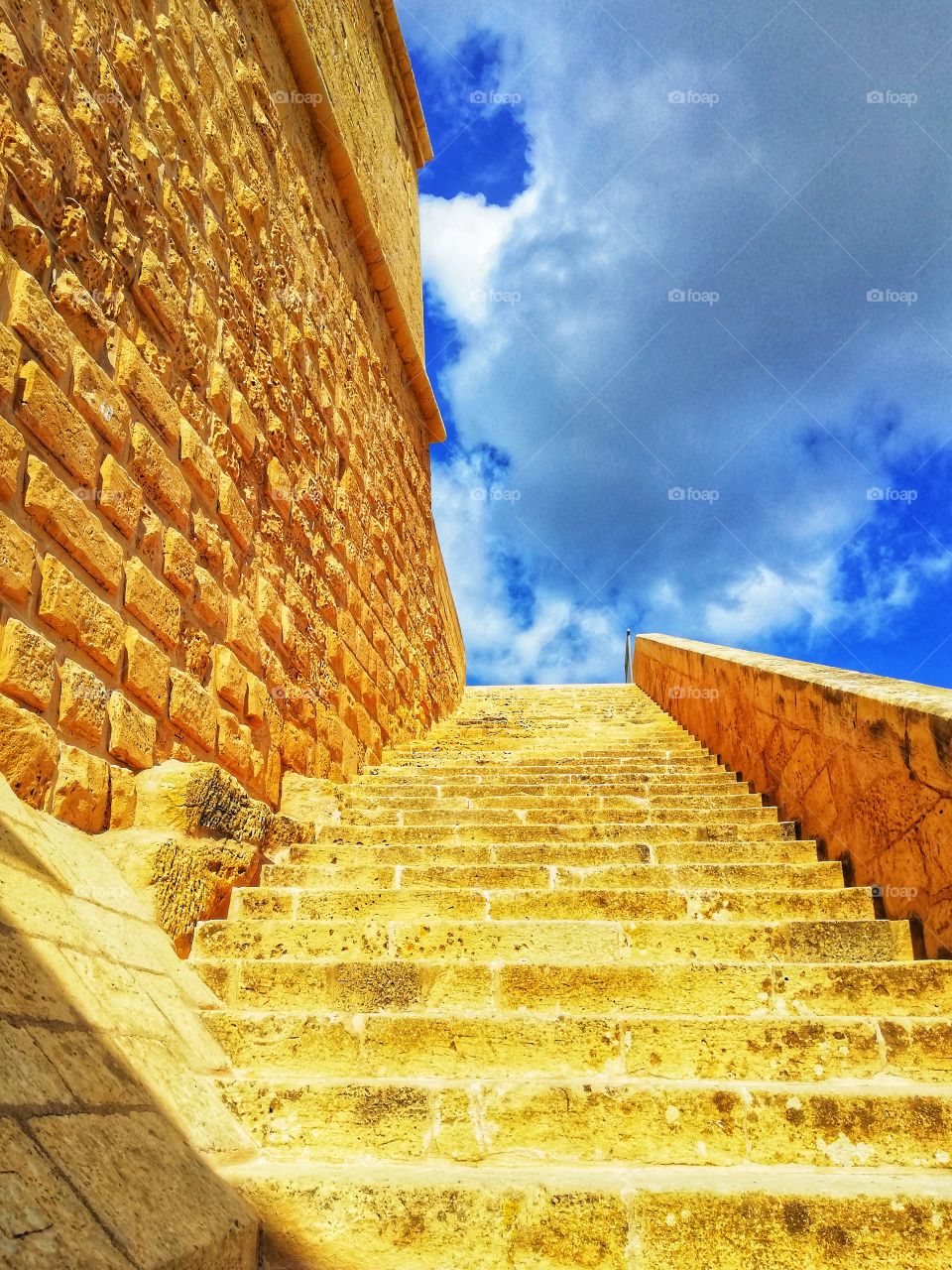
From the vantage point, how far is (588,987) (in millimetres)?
2438

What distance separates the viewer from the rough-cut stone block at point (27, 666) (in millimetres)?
2117

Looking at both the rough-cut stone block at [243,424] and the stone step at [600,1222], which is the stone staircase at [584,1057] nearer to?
the stone step at [600,1222]

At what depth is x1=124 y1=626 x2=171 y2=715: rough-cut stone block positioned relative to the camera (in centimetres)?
271

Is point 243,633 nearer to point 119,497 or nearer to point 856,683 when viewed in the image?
point 119,497

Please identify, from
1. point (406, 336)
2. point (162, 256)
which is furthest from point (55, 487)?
point (406, 336)

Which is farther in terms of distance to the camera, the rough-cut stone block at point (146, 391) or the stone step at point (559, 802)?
the stone step at point (559, 802)

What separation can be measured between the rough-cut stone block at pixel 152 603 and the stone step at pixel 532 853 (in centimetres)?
103

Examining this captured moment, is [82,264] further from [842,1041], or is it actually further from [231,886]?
[842,1041]

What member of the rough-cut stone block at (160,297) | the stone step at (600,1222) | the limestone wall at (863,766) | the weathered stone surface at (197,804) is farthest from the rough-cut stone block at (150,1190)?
the rough-cut stone block at (160,297)

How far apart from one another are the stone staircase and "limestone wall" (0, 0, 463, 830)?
840 millimetres

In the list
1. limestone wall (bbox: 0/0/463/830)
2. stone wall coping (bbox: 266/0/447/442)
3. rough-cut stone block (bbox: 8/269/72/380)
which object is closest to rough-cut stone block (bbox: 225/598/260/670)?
limestone wall (bbox: 0/0/463/830)

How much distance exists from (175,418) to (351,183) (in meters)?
3.52

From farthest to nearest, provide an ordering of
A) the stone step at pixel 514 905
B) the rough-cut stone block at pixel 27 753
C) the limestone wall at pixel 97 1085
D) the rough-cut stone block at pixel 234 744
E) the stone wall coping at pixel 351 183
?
1. the stone wall coping at pixel 351 183
2. the rough-cut stone block at pixel 234 744
3. the stone step at pixel 514 905
4. the rough-cut stone block at pixel 27 753
5. the limestone wall at pixel 97 1085

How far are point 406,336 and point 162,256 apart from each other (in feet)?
13.7
